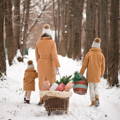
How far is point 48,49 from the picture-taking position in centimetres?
1150

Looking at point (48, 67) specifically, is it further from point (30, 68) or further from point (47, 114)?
point (47, 114)

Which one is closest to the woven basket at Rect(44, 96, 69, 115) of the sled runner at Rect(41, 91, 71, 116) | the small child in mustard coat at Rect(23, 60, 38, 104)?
the sled runner at Rect(41, 91, 71, 116)

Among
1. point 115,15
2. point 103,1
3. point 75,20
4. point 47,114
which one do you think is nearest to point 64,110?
point 47,114

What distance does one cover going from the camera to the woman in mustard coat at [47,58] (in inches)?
453

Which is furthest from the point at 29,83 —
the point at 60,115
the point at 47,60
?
the point at 60,115

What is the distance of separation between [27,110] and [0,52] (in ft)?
19.9

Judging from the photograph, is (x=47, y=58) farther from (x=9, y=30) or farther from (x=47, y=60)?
(x=9, y=30)

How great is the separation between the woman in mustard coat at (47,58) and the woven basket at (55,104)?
128 cm

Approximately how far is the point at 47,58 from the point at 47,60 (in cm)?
6

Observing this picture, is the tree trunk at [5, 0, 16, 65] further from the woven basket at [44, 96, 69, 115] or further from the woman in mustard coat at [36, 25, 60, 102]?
the woven basket at [44, 96, 69, 115]

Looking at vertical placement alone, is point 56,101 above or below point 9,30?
below

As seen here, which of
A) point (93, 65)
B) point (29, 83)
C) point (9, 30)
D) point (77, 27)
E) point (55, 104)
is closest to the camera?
point (55, 104)

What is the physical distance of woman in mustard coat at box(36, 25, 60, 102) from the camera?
11.5m

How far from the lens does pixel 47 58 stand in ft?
38.0
